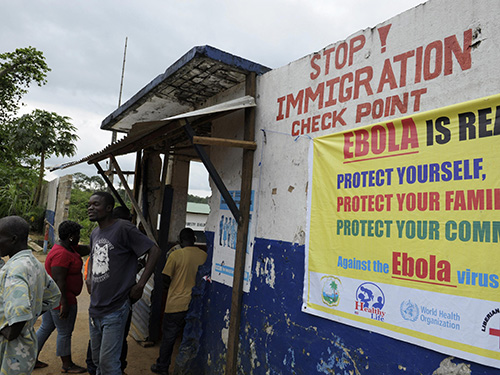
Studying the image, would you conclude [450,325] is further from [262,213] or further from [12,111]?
[12,111]

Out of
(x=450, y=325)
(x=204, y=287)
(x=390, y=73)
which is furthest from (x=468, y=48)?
(x=204, y=287)

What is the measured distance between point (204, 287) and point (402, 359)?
2.45 m

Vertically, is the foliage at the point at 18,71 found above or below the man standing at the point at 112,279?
above

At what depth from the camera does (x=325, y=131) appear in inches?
114

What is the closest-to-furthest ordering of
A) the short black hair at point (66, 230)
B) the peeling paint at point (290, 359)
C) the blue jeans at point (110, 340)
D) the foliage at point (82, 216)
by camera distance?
the peeling paint at point (290, 359) → the blue jeans at point (110, 340) → the short black hair at point (66, 230) → the foliage at point (82, 216)

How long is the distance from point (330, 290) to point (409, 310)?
59 centimetres

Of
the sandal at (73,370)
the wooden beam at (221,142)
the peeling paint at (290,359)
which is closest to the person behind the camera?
the peeling paint at (290,359)

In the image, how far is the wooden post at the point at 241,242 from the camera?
3.48m

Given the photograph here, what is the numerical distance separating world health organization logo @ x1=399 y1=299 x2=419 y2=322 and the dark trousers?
109 inches

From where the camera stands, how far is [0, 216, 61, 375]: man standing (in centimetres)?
224

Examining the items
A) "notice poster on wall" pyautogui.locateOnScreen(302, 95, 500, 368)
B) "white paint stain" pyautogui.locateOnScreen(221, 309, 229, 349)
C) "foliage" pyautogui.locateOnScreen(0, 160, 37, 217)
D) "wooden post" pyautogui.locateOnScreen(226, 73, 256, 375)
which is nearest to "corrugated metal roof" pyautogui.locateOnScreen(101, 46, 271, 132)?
"wooden post" pyautogui.locateOnScreen(226, 73, 256, 375)

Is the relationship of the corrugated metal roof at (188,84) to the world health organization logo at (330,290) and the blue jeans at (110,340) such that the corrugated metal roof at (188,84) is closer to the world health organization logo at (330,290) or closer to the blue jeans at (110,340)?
the world health organization logo at (330,290)

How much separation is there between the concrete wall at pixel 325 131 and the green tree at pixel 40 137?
1842 cm

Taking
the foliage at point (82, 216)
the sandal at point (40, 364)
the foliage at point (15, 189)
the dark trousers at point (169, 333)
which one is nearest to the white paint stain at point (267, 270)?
the dark trousers at point (169, 333)
